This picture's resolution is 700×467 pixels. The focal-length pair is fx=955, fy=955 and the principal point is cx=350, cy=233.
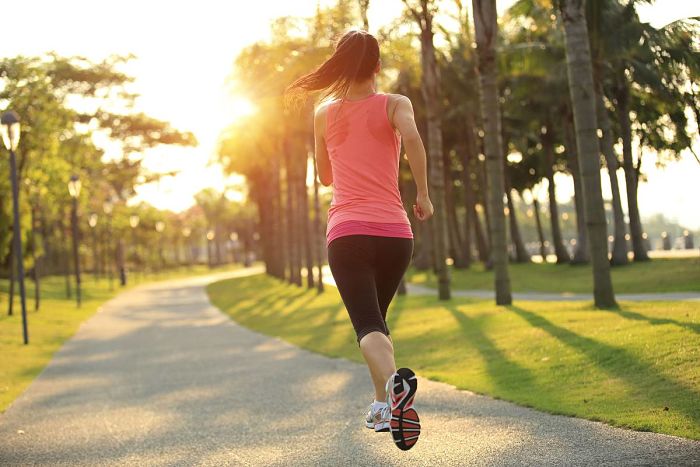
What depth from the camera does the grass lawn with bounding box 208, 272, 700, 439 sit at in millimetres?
7254

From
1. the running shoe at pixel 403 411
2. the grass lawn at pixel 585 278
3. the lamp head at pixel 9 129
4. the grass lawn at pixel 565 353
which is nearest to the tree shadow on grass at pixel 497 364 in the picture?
the grass lawn at pixel 565 353

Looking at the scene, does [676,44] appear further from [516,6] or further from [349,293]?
[349,293]

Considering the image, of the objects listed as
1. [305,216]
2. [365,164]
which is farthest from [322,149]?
[305,216]

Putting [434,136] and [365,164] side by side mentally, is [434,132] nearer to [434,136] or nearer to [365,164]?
[434,136]

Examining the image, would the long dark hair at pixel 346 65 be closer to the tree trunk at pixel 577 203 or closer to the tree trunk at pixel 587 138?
the tree trunk at pixel 587 138

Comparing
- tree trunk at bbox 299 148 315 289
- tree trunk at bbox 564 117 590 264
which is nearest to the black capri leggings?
tree trunk at bbox 299 148 315 289

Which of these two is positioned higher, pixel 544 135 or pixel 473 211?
pixel 544 135

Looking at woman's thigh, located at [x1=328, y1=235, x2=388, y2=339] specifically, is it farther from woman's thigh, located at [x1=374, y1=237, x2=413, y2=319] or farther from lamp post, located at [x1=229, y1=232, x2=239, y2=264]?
lamp post, located at [x1=229, y1=232, x2=239, y2=264]

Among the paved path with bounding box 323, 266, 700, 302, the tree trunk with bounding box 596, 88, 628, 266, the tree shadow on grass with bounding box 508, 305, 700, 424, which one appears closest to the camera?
the tree shadow on grass with bounding box 508, 305, 700, 424

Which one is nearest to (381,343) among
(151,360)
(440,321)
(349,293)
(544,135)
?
(349,293)

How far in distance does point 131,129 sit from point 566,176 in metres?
23.4

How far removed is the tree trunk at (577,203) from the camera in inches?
1446

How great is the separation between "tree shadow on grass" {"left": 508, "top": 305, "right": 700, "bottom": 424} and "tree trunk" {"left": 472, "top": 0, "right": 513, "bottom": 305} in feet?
19.1

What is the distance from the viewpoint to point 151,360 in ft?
50.9
